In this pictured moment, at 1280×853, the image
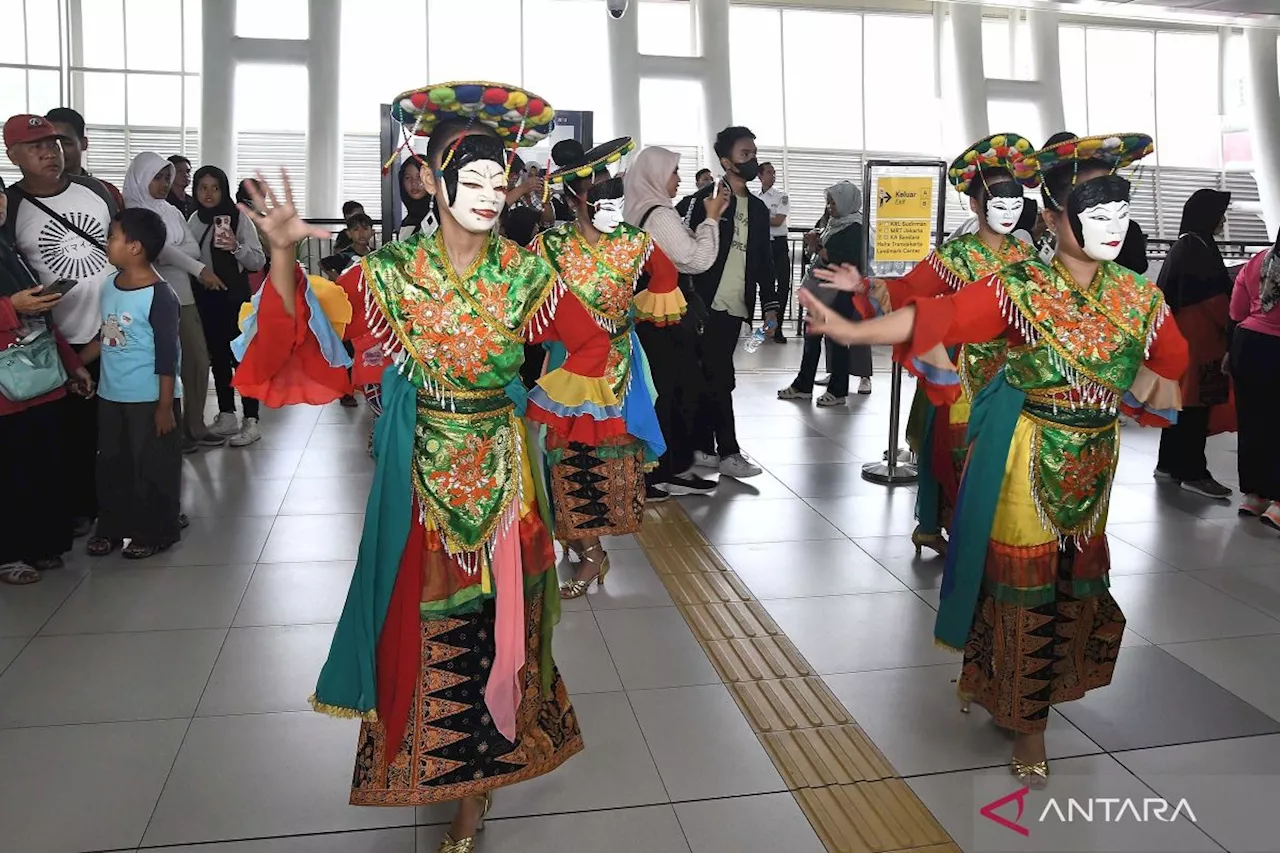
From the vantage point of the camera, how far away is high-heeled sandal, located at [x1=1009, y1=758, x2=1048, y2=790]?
8.61ft

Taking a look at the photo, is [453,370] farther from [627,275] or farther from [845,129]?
[845,129]

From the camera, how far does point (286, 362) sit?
215 centimetres

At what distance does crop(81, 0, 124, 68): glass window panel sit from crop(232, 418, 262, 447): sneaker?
677 cm

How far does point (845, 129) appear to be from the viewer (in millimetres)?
13008

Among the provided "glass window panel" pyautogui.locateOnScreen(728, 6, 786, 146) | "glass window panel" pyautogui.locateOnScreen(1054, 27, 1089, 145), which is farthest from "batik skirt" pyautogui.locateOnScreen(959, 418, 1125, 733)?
"glass window panel" pyautogui.locateOnScreen(1054, 27, 1089, 145)

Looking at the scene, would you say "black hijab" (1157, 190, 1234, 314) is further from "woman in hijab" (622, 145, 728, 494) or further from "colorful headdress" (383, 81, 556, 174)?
"colorful headdress" (383, 81, 556, 174)

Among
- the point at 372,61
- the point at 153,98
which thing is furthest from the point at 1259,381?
the point at 153,98

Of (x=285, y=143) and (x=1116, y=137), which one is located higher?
(x=285, y=143)

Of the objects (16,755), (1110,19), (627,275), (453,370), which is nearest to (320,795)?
(16,755)

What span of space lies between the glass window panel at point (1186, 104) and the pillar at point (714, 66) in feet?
19.6

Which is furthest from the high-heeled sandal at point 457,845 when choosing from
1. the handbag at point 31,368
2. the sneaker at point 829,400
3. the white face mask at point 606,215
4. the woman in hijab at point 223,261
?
the sneaker at point 829,400

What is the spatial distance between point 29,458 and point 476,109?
2.59m

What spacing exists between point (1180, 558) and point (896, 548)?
111 cm

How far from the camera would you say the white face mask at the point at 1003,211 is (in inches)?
136
